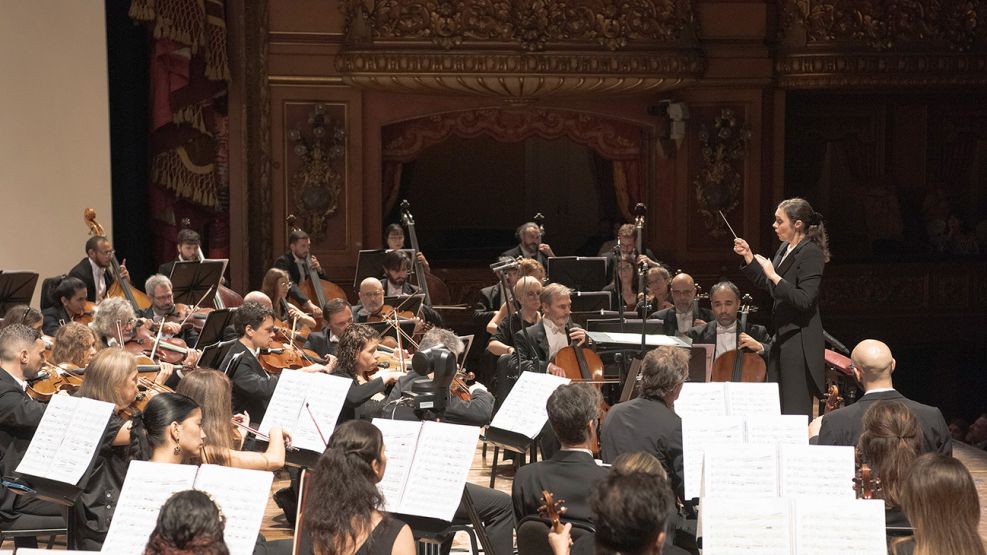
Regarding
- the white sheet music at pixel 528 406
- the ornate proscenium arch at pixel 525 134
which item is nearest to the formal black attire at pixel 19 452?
the white sheet music at pixel 528 406

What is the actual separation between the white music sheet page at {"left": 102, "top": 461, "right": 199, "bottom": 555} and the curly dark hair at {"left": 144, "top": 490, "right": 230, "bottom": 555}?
73 centimetres

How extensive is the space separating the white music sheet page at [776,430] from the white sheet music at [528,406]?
3.19 feet

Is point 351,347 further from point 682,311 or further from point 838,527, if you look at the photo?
point 838,527

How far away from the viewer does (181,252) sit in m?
9.53

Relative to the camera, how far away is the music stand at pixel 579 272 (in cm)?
905

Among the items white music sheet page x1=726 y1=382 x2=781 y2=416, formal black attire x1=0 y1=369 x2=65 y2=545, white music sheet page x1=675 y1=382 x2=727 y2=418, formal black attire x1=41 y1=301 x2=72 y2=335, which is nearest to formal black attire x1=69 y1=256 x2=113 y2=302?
formal black attire x1=41 y1=301 x2=72 y2=335

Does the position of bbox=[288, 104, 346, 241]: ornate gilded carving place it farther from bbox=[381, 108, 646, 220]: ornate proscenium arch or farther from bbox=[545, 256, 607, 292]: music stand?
bbox=[545, 256, 607, 292]: music stand

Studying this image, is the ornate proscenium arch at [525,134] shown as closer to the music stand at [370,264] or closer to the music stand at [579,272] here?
the music stand at [370,264]

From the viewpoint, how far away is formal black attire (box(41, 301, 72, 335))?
26.2ft

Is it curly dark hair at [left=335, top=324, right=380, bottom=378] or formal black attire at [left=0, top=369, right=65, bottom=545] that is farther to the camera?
curly dark hair at [left=335, top=324, right=380, bottom=378]

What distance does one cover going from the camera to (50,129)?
30.2 feet

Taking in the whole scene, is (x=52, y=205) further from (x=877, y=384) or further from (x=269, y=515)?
(x=877, y=384)

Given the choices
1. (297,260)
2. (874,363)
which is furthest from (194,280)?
(874,363)

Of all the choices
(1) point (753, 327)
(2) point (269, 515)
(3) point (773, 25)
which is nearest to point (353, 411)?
(2) point (269, 515)
